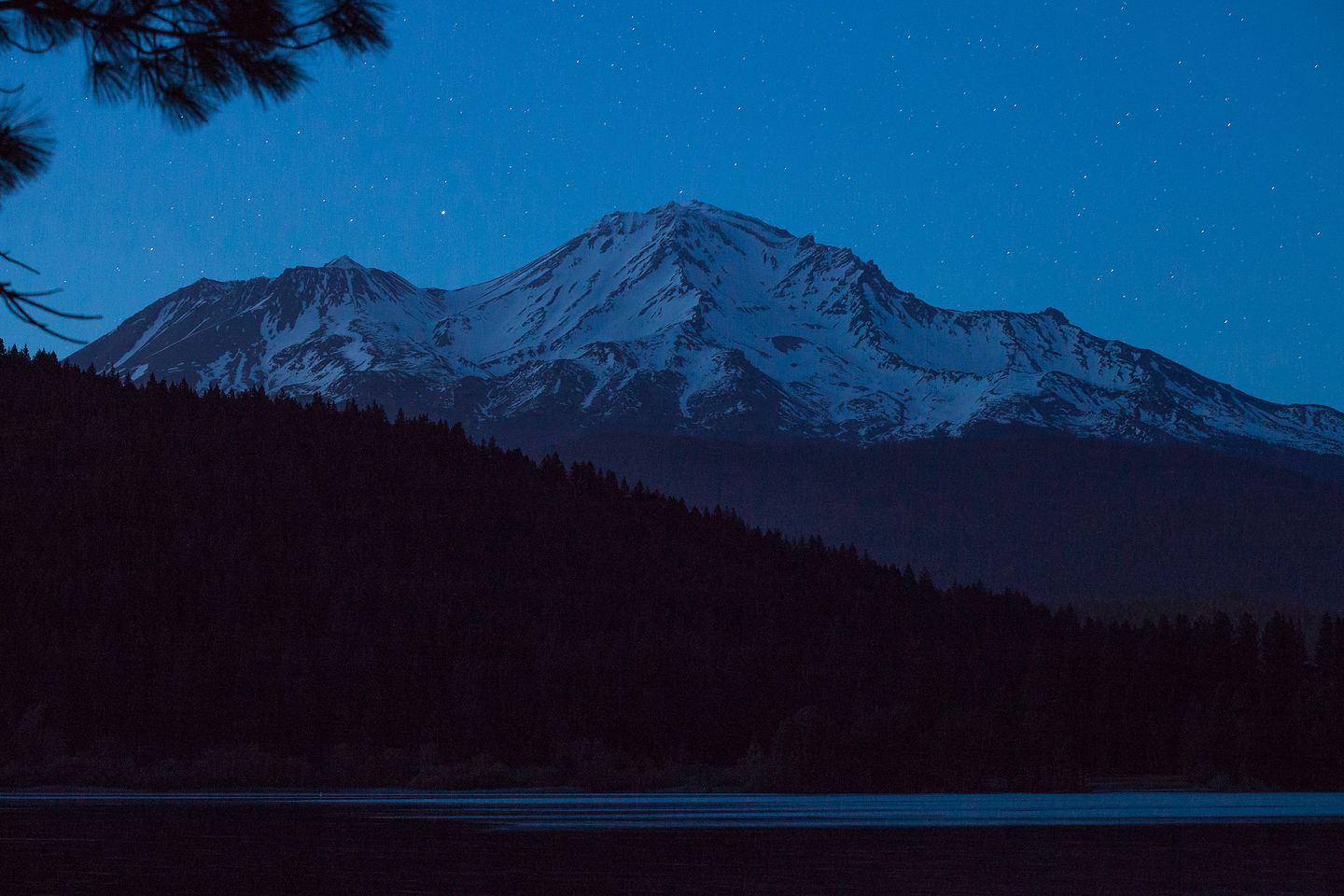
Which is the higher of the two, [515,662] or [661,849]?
[515,662]

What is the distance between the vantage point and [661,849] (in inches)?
1329

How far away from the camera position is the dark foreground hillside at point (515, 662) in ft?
332

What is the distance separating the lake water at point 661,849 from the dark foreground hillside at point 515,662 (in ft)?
134

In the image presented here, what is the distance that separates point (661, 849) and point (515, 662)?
283 ft

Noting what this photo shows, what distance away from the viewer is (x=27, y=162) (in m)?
15.7

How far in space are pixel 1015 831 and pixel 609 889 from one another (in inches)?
818

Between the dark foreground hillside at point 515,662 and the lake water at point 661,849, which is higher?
the dark foreground hillside at point 515,662

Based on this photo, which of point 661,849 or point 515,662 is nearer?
point 661,849

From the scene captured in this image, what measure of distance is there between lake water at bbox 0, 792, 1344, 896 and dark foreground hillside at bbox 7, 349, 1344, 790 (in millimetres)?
40895

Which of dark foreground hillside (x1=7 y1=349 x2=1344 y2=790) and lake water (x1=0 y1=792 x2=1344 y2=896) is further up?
dark foreground hillside (x1=7 y1=349 x2=1344 y2=790)

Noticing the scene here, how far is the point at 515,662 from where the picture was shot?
119 meters

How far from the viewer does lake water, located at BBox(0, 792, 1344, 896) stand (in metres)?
24.9

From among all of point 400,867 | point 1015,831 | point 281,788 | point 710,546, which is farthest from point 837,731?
point 710,546

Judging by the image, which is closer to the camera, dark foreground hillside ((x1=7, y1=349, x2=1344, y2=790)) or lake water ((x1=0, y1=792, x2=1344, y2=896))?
lake water ((x1=0, y1=792, x2=1344, y2=896))
